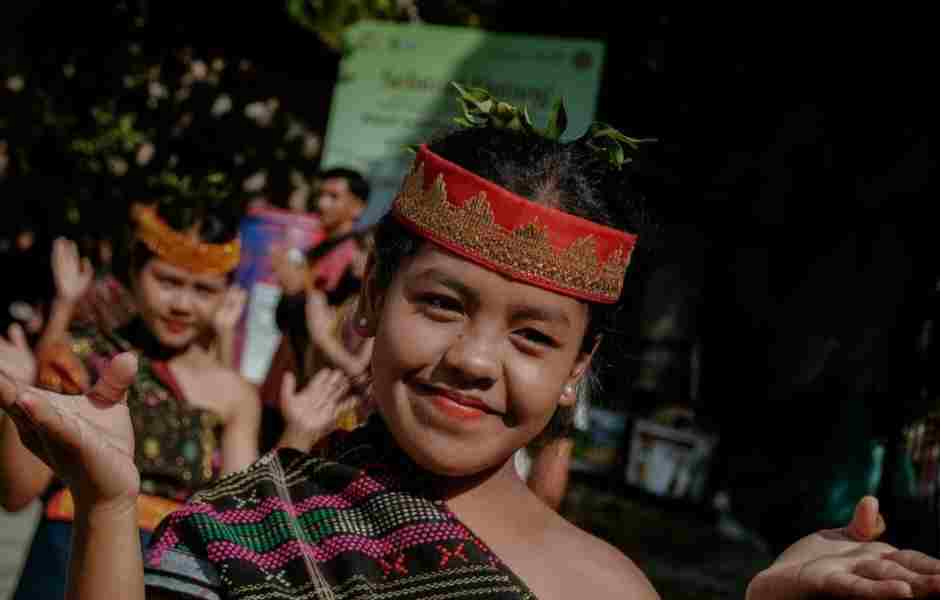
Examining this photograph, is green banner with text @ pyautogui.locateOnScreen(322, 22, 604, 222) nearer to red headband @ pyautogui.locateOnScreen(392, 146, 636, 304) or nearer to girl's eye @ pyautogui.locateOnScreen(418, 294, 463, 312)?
red headband @ pyautogui.locateOnScreen(392, 146, 636, 304)

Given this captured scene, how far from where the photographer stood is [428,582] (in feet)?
5.79

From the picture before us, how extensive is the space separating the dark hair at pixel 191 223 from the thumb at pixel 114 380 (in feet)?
7.87

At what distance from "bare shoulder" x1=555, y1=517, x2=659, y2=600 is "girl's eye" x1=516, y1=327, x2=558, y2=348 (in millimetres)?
357

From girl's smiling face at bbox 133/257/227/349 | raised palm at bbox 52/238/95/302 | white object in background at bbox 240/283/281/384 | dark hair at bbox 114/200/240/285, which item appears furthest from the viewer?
white object in background at bbox 240/283/281/384

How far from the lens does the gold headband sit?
13.0 ft

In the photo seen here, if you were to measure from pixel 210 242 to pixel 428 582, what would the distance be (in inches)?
100

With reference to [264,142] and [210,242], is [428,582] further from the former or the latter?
[264,142]

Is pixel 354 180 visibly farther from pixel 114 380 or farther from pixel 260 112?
pixel 114 380

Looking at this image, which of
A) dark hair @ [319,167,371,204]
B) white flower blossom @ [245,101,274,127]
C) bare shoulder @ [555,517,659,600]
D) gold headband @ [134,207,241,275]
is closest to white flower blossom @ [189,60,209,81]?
white flower blossom @ [245,101,274,127]

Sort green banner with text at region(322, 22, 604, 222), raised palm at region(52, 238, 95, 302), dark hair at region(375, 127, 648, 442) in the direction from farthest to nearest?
green banner with text at region(322, 22, 604, 222) < raised palm at region(52, 238, 95, 302) < dark hair at region(375, 127, 648, 442)

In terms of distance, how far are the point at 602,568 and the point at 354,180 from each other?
3758 mm

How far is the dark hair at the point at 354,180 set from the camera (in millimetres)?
5422

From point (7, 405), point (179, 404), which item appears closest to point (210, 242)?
point (179, 404)

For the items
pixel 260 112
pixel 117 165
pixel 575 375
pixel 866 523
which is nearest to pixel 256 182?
pixel 260 112
